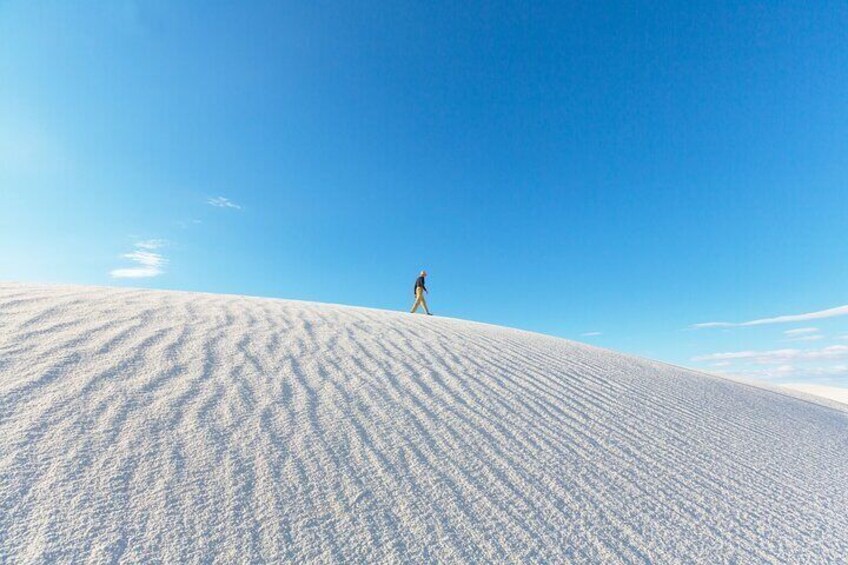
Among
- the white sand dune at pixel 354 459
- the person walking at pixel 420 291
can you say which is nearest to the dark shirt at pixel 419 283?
the person walking at pixel 420 291

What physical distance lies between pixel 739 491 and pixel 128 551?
3.74 m

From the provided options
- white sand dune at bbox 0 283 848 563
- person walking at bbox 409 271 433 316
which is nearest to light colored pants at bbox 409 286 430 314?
person walking at bbox 409 271 433 316

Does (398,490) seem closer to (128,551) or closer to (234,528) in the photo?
(234,528)

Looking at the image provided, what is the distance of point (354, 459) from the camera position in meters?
2.59

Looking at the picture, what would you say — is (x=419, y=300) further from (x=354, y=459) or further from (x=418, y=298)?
(x=354, y=459)

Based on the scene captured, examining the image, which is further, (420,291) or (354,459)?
(420,291)

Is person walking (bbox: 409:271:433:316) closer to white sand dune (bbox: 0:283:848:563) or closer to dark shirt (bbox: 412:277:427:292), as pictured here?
dark shirt (bbox: 412:277:427:292)

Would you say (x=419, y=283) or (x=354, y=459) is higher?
(x=419, y=283)

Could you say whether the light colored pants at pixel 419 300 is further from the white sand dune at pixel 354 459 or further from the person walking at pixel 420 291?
the white sand dune at pixel 354 459

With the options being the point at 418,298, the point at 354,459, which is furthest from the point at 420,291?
the point at 354,459

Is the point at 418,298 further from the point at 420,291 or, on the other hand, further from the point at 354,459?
the point at 354,459

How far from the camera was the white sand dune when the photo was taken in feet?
6.43

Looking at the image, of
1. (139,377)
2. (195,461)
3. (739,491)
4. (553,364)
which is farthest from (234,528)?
(553,364)

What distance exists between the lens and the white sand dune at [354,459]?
1961mm
